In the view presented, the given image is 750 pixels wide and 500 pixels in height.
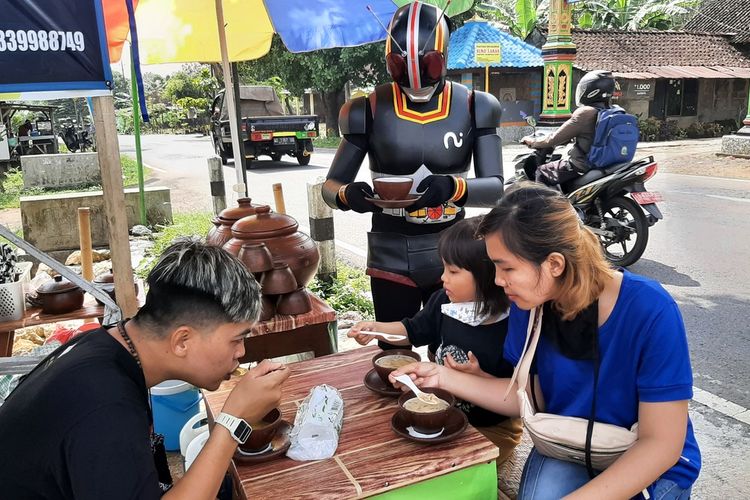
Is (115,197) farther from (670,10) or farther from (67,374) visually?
(670,10)

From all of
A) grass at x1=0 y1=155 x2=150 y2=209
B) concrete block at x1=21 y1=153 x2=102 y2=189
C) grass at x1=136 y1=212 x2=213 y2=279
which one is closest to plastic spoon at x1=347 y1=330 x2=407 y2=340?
grass at x1=136 y1=212 x2=213 y2=279

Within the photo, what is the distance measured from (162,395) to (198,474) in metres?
1.47

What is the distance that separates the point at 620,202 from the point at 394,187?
12.0 ft

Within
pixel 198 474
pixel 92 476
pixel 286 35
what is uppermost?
pixel 286 35

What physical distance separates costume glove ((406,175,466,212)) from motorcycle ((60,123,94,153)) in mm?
21578

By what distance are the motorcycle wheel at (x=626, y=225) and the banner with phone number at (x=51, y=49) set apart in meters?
4.32

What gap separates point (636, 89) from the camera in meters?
19.2

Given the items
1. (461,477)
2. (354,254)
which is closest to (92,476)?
(461,477)

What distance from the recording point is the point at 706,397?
3135 millimetres

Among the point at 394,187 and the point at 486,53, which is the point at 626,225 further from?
the point at 486,53

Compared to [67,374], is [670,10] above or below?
above

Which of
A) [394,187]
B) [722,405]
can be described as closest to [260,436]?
[394,187]

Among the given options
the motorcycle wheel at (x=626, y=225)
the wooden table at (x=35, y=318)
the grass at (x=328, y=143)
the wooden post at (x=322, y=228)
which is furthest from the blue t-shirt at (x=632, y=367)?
the grass at (x=328, y=143)

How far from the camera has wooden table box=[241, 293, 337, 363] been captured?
2.52 m
